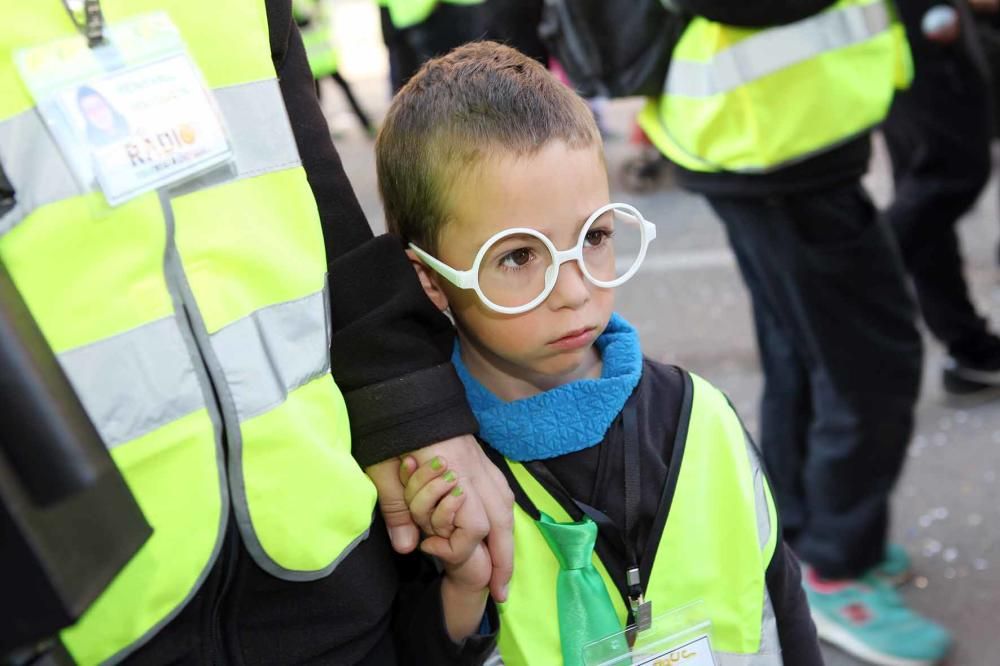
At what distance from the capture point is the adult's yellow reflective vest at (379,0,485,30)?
131 inches

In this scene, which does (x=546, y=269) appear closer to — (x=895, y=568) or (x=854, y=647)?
(x=854, y=647)

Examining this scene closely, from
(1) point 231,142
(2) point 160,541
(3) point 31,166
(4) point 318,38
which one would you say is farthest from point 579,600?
(4) point 318,38

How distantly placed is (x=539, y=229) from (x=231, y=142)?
387 millimetres

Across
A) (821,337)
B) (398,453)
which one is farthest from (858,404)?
(398,453)

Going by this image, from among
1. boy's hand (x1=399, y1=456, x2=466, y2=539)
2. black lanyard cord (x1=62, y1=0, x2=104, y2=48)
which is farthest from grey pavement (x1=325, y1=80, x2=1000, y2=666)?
black lanyard cord (x1=62, y1=0, x2=104, y2=48)

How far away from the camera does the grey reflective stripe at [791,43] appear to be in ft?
7.03

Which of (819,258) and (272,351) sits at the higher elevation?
(272,351)

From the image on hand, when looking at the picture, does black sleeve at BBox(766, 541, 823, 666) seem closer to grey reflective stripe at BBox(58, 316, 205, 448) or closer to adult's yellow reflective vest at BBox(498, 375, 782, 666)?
adult's yellow reflective vest at BBox(498, 375, 782, 666)

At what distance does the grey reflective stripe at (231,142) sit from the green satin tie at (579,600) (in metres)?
0.58

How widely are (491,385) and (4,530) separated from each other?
2.63ft

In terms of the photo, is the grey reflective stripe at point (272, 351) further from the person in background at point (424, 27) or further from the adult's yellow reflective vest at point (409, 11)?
the adult's yellow reflective vest at point (409, 11)

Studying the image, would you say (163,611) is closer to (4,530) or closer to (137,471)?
(137,471)

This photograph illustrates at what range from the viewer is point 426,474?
1.21 metres

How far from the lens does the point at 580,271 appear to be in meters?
1.30
